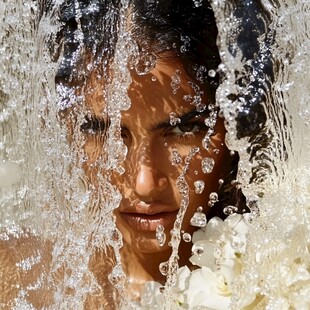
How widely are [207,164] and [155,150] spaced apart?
0.13 m

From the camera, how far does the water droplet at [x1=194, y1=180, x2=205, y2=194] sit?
1.57 metres

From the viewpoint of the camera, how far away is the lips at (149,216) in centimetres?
153

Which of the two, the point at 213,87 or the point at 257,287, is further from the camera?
the point at 213,87

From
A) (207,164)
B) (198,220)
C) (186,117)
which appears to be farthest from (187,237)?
(186,117)

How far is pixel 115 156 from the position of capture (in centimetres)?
151

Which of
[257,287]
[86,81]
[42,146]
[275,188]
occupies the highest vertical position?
[86,81]

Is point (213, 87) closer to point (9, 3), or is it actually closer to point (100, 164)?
point (100, 164)

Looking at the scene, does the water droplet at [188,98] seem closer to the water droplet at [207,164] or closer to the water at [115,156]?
the water at [115,156]

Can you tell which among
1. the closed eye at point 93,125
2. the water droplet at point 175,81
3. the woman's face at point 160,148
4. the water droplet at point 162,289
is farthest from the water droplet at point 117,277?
the water droplet at point 175,81

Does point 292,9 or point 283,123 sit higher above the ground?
point 292,9

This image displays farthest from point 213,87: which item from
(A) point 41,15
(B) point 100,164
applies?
(A) point 41,15

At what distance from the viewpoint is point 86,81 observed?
1.49m

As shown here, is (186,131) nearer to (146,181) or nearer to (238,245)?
(146,181)

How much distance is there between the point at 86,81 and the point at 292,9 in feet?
1.37
